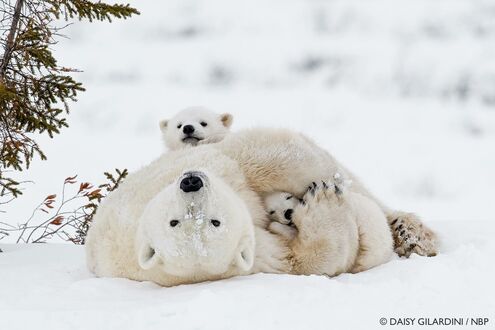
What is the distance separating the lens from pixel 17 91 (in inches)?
225

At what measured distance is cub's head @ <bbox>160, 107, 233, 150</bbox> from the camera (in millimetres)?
6621

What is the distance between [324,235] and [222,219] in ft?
2.62

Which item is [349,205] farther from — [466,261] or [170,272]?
[170,272]

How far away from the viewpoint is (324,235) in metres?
4.00

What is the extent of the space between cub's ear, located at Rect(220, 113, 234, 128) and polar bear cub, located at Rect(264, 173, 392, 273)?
2928 mm

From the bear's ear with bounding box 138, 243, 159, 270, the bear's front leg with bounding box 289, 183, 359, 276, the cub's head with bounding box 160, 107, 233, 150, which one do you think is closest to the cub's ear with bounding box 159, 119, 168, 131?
the cub's head with bounding box 160, 107, 233, 150

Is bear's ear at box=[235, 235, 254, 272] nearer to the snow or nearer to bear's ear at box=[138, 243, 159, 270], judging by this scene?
the snow

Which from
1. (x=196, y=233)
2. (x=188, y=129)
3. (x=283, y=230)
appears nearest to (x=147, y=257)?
(x=196, y=233)

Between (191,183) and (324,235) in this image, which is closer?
(191,183)

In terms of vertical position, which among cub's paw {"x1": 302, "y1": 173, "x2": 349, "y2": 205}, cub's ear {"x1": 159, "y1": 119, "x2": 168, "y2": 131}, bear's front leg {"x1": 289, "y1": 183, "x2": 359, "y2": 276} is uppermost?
cub's ear {"x1": 159, "y1": 119, "x2": 168, "y2": 131}

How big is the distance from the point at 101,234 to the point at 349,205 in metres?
1.68

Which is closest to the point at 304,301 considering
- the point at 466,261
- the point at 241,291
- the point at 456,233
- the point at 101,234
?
the point at 241,291

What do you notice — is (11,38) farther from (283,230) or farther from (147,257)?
(283,230)

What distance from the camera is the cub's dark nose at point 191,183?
3.44 metres
